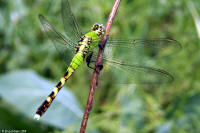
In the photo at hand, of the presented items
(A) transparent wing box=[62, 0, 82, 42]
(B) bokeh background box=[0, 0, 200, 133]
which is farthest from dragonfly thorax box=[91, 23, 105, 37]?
(B) bokeh background box=[0, 0, 200, 133]

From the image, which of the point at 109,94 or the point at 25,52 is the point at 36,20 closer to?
the point at 25,52

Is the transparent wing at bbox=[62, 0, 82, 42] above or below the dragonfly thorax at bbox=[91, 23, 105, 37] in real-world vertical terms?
above

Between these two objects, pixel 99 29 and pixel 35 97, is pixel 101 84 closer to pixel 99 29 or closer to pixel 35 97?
pixel 35 97

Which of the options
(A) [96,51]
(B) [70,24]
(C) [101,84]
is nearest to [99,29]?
(A) [96,51]

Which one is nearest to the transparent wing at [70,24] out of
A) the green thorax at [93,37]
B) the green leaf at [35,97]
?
the green thorax at [93,37]

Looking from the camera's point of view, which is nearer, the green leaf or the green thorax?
the green thorax

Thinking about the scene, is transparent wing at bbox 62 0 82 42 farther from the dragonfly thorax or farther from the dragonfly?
the dragonfly thorax

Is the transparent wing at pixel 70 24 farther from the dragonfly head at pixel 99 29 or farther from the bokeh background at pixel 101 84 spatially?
the bokeh background at pixel 101 84

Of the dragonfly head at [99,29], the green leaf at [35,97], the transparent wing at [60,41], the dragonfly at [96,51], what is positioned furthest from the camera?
the green leaf at [35,97]
